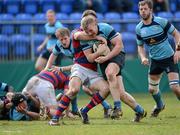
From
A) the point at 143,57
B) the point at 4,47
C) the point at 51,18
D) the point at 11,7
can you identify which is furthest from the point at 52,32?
the point at 143,57

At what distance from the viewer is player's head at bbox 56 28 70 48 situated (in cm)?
1453

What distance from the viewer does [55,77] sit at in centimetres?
1515

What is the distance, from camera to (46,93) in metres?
14.7

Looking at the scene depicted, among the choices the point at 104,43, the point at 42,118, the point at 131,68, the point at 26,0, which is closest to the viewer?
the point at 104,43

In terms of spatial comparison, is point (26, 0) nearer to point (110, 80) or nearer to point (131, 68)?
point (131, 68)

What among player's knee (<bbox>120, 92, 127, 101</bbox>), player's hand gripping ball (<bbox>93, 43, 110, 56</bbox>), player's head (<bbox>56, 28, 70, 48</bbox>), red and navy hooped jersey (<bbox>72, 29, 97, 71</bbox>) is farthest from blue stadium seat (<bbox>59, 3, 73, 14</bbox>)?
player's hand gripping ball (<bbox>93, 43, 110, 56</bbox>)

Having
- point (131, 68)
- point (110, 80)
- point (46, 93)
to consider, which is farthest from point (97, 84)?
point (131, 68)

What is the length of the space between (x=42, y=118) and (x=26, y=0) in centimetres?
1263

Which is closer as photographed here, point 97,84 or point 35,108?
point 97,84

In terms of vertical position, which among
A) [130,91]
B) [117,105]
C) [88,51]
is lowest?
[130,91]

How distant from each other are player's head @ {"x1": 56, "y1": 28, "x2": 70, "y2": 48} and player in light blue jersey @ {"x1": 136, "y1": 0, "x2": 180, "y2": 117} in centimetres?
150

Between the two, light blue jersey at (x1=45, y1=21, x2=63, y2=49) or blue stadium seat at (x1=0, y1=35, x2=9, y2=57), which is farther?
blue stadium seat at (x1=0, y1=35, x2=9, y2=57)

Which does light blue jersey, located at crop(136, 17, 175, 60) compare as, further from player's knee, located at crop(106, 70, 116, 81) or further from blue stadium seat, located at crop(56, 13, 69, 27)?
blue stadium seat, located at crop(56, 13, 69, 27)

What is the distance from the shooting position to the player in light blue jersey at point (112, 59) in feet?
42.4
